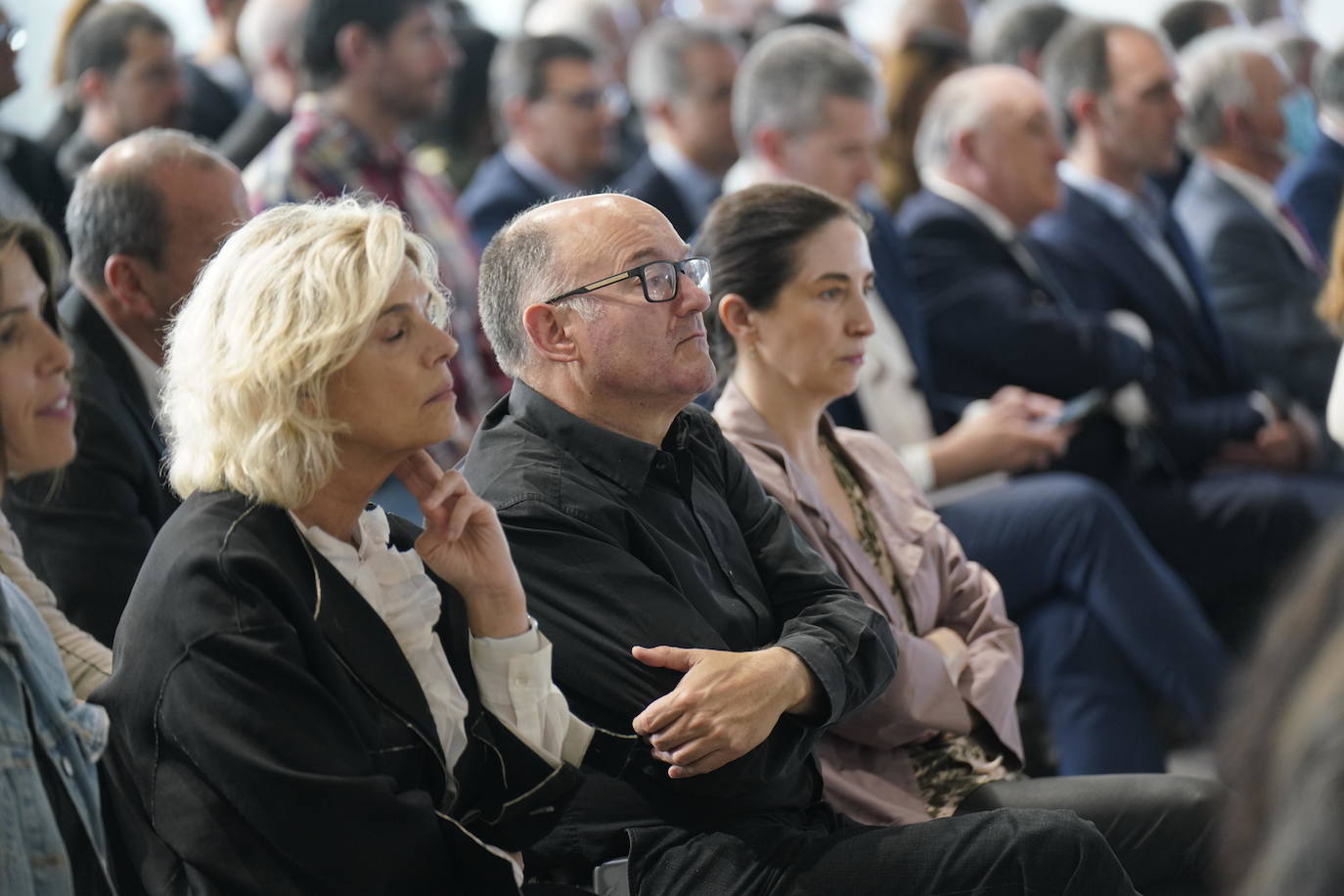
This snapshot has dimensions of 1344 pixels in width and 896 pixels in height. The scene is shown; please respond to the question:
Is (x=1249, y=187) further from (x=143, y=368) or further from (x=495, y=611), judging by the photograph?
(x=495, y=611)

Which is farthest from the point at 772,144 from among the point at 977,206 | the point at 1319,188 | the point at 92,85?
the point at 1319,188

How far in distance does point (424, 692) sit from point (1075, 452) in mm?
2409

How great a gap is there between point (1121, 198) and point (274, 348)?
11.4 ft

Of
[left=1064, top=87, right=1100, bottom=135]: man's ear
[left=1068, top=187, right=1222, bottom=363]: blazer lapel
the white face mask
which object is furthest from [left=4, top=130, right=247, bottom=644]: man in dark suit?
the white face mask

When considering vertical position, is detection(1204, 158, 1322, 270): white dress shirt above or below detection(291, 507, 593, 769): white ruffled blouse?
below

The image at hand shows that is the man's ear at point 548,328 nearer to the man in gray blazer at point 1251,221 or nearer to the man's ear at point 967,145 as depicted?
the man's ear at point 967,145

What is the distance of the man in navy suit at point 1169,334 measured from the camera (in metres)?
4.14

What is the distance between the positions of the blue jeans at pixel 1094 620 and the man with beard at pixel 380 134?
1.26 metres

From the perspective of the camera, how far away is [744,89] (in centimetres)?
436

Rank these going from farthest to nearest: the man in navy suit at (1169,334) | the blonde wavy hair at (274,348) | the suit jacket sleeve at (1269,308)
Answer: the suit jacket sleeve at (1269,308) < the man in navy suit at (1169,334) < the blonde wavy hair at (274,348)

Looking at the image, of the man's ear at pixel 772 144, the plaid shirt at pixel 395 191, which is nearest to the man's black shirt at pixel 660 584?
the plaid shirt at pixel 395 191

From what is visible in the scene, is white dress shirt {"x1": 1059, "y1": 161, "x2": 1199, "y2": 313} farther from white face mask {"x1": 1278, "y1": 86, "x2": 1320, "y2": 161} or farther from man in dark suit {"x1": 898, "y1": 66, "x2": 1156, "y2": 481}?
white face mask {"x1": 1278, "y1": 86, "x2": 1320, "y2": 161}

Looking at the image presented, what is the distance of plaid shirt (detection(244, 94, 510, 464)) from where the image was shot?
154 inches

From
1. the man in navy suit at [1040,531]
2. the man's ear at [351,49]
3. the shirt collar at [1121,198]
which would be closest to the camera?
the man in navy suit at [1040,531]
